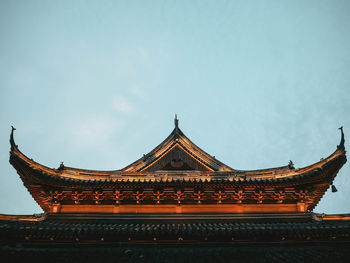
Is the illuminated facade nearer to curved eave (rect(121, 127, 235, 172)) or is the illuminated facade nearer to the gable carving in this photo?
curved eave (rect(121, 127, 235, 172))

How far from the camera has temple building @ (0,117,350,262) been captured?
722cm

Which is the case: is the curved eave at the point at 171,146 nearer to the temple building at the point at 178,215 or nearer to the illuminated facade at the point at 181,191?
the temple building at the point at 178,215

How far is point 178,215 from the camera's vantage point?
364 inches

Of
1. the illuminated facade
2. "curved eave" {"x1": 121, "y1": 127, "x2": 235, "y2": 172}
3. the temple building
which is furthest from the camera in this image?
"curved eave" {"x1": 121, "y1": 127, "x2": 235, "y2": 172}

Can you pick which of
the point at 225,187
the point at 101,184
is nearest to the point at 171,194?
the point at 225,187

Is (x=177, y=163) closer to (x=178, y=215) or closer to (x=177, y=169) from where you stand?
(x=177, y=169)

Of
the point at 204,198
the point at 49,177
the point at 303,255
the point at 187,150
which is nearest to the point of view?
the point at 303,255

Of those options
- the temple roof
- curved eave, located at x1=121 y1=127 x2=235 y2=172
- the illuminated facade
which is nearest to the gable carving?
the temple roof

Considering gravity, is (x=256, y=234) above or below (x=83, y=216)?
below

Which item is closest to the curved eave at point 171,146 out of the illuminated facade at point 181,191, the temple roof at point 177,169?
the temple roof at point 177,169

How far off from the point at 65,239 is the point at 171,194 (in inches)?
149

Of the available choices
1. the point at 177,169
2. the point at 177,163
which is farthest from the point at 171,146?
the point at 177,169

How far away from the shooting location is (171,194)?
30.8 feet

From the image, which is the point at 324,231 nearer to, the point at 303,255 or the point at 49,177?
the point at 303,255
